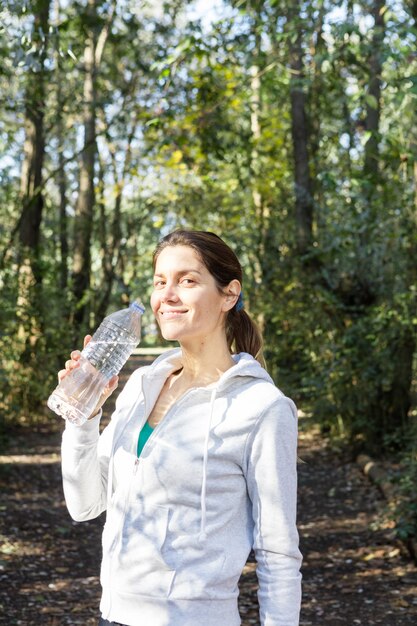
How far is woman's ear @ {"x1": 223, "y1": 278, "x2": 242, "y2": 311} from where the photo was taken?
2801mm

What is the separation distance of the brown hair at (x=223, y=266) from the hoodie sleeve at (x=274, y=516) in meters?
0.45

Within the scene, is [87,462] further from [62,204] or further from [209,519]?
[62,204]

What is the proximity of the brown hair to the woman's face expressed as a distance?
22mm

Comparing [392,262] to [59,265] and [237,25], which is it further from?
[59,265]

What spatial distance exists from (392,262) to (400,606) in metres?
5.83

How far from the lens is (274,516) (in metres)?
2.48

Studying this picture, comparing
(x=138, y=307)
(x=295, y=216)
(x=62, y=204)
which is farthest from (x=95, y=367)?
(x=62, y=204)

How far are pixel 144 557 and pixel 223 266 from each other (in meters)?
0.84

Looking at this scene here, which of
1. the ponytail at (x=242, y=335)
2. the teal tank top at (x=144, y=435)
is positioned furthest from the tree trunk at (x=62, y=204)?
the teal tank top at (x=144, y=435)

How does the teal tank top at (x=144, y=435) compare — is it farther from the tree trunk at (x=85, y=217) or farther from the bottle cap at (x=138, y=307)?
the tree trunk at (x=85, y=217)

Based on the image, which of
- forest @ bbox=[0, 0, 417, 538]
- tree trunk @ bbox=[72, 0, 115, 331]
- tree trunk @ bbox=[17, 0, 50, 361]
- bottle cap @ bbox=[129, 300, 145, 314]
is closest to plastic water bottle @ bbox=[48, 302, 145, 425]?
bottle cap @ bbox=[129, 300, 145, 314]

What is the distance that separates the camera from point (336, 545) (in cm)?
845

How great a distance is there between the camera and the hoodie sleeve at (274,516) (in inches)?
96.4

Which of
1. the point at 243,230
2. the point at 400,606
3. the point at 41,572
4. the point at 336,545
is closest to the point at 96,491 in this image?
the point at 400,606
